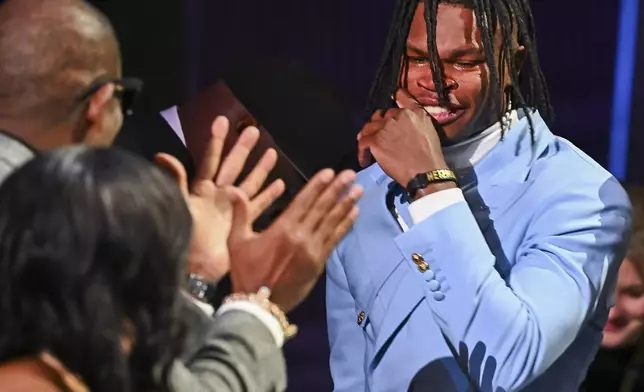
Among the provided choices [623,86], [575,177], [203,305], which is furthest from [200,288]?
[623,86]

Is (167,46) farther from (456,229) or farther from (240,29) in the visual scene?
(456,229)

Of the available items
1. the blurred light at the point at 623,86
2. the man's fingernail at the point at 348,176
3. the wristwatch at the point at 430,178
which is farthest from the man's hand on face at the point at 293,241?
the blurred light at the point at 623,86

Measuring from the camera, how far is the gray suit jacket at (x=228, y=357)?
1.06 m

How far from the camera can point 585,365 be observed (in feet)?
4.60

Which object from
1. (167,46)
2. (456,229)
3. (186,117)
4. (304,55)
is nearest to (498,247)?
(456,229)

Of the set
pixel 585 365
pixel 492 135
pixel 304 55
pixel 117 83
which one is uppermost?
pixel 117 83

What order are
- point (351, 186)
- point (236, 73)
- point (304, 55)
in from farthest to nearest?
point (304, 55)
point (236, 73)
point (351, 186)

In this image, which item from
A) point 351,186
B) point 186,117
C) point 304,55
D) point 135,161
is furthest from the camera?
point 304,55

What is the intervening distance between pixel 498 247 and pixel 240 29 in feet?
3.14

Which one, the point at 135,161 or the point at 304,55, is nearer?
the point at 135,161

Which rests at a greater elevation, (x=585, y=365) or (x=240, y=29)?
(x=240, y=29)

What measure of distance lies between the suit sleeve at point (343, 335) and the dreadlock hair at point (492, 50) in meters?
0.29

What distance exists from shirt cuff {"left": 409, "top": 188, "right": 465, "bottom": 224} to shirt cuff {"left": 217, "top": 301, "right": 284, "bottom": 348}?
280mm

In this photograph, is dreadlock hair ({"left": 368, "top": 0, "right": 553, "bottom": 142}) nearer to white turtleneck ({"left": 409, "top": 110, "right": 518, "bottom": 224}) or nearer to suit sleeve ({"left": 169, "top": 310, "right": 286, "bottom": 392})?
white turtleneck ({"left": 409, "top": 110, "right": 518, "bottom": 224})
